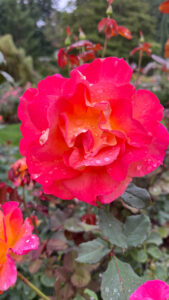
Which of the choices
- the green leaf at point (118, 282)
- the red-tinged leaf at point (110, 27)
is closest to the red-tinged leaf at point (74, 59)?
the red-tinged leaf at point (110, 27)

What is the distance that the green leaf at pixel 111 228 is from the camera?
420 millimetres

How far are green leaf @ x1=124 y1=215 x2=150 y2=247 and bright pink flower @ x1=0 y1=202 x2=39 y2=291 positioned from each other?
230 millimetres

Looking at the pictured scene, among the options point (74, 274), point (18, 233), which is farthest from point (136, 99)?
point (74, 274)

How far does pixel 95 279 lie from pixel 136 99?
1.69 feet

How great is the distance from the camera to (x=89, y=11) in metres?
11.7

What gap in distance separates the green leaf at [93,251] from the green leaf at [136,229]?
0.05 m

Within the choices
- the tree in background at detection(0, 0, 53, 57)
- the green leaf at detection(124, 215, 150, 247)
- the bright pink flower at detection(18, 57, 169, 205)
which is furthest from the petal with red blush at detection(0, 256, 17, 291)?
the tree in background at detection(0, 0, 53, 57)

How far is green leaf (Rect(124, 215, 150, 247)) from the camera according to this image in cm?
54

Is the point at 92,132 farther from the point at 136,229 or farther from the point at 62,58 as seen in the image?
the point at 62,58

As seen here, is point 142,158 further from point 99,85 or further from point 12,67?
point 12,67

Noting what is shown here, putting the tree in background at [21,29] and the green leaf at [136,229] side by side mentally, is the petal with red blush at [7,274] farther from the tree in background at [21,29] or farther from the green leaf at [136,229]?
the tree in background at [21,29]

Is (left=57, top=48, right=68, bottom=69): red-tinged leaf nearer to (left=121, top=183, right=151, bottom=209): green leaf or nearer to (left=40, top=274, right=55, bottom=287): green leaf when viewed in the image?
(left=121, top=183, right=151, bottom=209): green leaf

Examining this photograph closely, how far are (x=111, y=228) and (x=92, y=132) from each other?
0.51 ft

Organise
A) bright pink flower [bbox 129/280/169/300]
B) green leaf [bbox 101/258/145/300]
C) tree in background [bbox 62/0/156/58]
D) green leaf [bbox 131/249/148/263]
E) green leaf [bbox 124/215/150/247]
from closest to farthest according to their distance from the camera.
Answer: bright pink flower [bbox 129/280/169/300] < green leaf [bbox 101/258/145/300] < green leaf [bbox 124/215/150/247] < green leaf [bbox 131/249/148/263] < tree in background [bbox 62/0/156/58]
